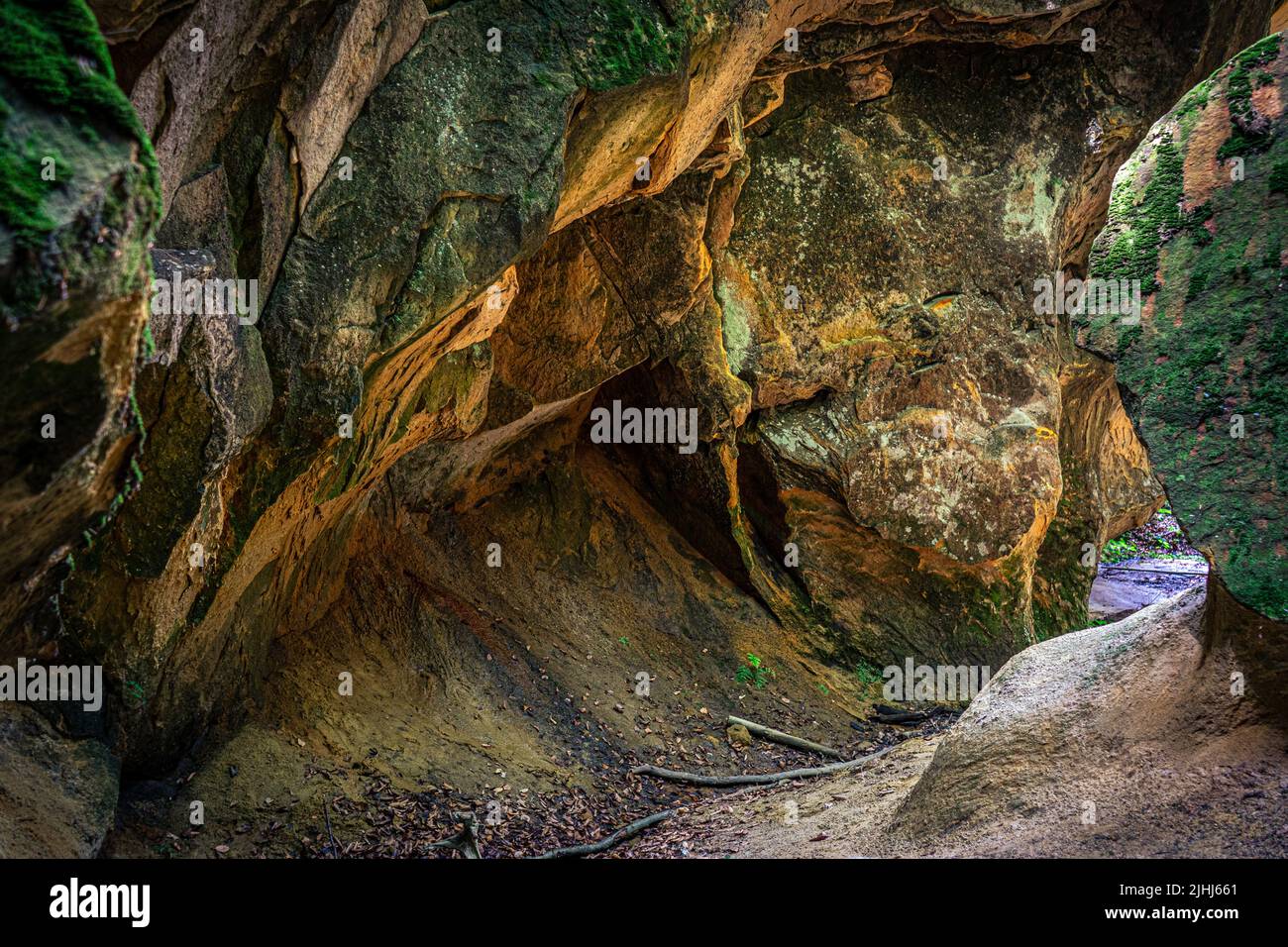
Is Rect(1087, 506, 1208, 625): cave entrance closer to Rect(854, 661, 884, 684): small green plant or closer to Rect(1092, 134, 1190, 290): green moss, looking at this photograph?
Rect(854, 661, 884, 684): small green plant

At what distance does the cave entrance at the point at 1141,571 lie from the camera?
15891 mm

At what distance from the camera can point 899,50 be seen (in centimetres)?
1118

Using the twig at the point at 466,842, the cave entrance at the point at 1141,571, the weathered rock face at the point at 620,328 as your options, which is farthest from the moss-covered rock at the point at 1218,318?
the cave entrance at the point at 1141,571

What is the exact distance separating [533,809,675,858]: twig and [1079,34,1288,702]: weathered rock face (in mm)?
4167

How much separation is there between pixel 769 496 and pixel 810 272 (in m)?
2.47

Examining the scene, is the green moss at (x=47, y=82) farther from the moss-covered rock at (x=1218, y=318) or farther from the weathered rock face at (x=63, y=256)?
the moss-covered rock at (x=1218, y=318)

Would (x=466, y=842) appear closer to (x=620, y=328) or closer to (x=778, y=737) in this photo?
(x=778, y=737)

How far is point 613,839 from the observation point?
714 centimetres

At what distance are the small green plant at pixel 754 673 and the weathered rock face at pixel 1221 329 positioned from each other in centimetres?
635

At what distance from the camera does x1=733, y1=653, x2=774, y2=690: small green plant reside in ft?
34.7

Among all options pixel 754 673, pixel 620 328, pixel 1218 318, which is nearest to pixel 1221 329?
pixel 1218 318

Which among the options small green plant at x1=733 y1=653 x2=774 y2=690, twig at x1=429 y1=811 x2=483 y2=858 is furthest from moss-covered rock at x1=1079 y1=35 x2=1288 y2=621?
small green plant at x1=733 y1=653 x2=774 y2=690

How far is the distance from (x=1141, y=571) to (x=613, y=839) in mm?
14255
